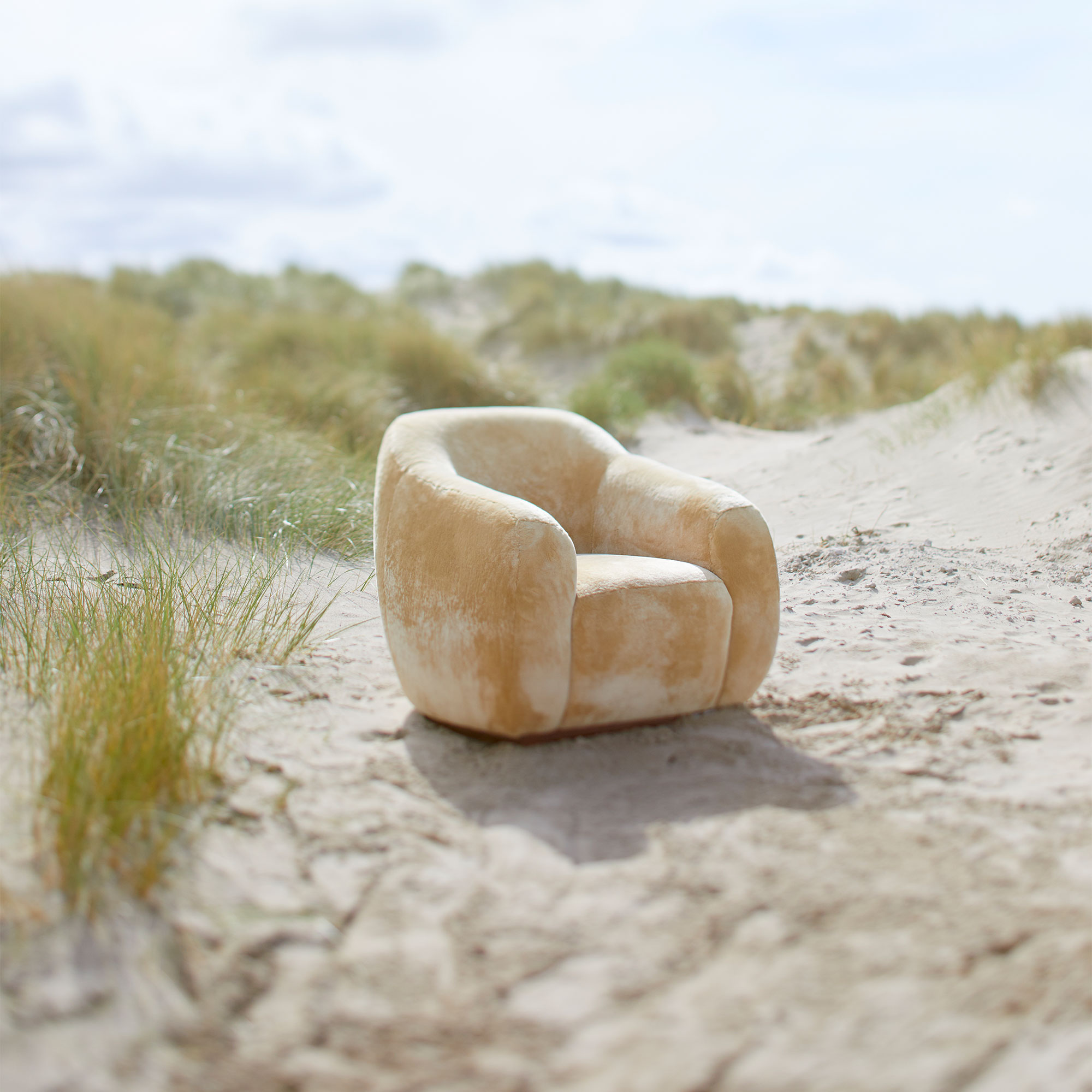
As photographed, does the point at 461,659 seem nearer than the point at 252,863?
No

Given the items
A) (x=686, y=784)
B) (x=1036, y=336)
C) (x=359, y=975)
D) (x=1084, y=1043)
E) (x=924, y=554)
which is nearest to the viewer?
(x=1084, y=1043)

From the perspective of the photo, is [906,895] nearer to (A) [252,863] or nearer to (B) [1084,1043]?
(B) [1084,1043]

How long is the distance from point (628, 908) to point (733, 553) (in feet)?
3.65

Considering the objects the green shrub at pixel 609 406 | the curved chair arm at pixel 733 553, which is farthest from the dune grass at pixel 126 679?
Result: the green shrub at pixel 609 406

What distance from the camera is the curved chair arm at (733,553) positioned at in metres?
2.79

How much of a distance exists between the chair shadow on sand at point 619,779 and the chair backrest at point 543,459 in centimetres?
78

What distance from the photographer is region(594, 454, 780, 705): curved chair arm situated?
9.16 ft

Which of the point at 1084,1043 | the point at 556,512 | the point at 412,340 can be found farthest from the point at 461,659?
the point at 412,340

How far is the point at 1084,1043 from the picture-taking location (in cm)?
159

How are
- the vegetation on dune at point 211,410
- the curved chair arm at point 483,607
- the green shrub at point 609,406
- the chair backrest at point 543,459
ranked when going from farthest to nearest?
the green shrub at point 609,406 < the vegetation on dune at point 211,410 < the chair backrest at point 543,459 < the curved chair arm at point 483,607

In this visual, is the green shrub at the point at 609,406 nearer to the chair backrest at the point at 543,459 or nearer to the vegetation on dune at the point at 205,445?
the vegetation on dune at the point at 205,445

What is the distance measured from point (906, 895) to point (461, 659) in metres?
1.15

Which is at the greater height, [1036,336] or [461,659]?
[1036,336]

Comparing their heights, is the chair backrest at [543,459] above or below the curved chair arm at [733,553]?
above
